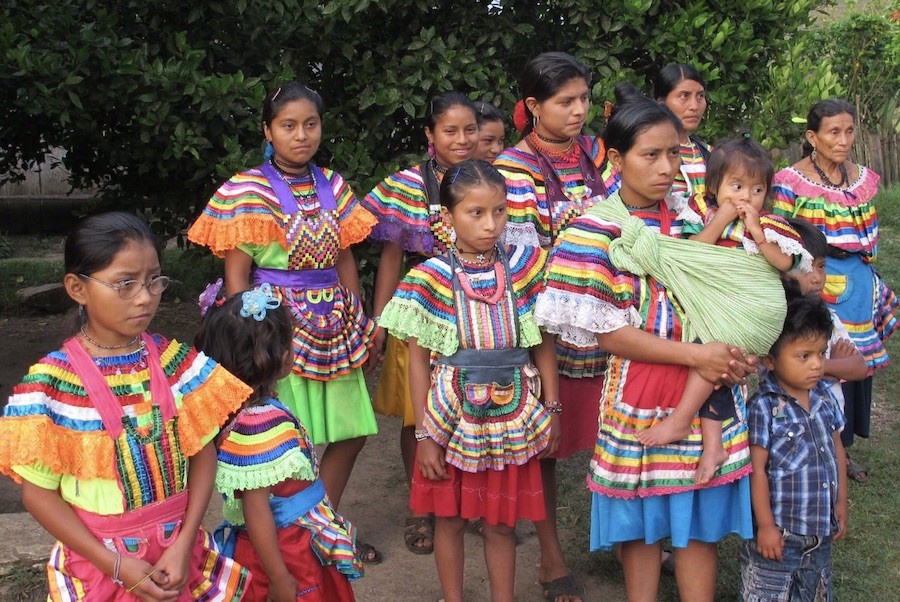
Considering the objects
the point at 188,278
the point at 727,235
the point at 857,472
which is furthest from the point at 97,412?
the point at 188,278

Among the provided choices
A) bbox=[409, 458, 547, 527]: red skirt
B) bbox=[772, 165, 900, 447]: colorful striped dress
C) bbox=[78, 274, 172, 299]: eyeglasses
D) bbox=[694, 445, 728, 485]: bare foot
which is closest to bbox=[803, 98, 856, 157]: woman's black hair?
bbox=[772, 165, 900, 447]: colorful striped dress

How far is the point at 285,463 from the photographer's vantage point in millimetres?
2729

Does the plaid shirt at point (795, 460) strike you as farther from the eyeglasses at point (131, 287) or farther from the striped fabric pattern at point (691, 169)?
the eyeglasses at point (131, 287)

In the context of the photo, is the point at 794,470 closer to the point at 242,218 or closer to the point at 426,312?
the point at 426,312

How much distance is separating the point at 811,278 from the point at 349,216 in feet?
5.82

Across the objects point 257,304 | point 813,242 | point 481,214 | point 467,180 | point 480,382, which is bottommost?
point 480,382

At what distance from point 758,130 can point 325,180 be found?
2.90 meters

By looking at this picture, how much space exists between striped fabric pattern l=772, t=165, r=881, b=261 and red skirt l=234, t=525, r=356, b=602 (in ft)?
A: 9.33

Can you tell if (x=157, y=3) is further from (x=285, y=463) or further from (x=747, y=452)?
(x=747, y=452)

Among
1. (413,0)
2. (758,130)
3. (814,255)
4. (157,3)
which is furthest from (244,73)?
(814,255)

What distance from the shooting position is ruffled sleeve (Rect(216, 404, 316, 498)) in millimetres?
2703

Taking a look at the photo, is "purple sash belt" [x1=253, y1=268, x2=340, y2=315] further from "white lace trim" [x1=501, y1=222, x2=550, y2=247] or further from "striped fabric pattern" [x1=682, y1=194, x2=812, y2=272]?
"striped fabric pattern" [x1=682, y1=194, x2=812, y2=272]

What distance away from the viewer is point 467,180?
3342 millimetres

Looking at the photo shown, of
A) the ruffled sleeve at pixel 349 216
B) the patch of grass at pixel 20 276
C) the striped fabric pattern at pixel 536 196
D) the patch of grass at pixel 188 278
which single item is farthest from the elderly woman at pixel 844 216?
the patch of grass at pixel 20 276
